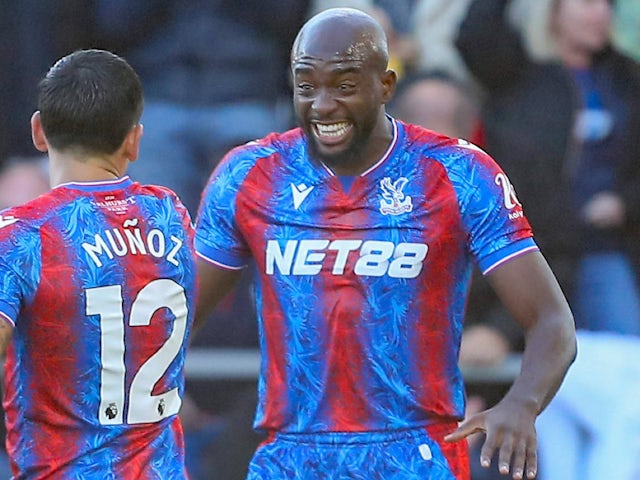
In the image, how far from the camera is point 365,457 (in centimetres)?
470

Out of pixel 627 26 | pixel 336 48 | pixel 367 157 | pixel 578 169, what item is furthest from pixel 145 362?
pixel 627 26

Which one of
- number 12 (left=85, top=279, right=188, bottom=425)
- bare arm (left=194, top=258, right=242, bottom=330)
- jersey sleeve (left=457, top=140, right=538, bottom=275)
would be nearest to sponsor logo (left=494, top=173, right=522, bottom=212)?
jersey sleeve (left=457, top=140, right=538, bottom=275)

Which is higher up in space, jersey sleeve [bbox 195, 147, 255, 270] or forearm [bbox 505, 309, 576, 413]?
jersey sleeve [bbox 195, 147, 255, 270]

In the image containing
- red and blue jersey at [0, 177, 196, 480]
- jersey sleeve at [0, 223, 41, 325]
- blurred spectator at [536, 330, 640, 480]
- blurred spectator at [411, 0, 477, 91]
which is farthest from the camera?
blurred spectator at [411, 0, 477, 91]

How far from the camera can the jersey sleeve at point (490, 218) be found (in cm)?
467

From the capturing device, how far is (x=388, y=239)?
4.72 metres

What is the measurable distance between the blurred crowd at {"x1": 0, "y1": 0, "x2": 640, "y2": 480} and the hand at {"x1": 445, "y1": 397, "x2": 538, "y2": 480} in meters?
2.95

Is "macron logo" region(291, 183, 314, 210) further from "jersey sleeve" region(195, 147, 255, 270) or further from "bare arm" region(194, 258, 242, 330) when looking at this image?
"bare arm" region(194, 258, 242, 330)

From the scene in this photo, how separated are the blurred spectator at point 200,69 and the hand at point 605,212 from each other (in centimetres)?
161

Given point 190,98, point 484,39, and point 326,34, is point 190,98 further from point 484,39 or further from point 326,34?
point 326,34

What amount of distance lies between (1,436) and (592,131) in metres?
3.28

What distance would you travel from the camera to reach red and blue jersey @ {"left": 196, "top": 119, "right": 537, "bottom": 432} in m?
4.70

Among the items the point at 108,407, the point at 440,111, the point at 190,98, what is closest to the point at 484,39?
the point at 440,111

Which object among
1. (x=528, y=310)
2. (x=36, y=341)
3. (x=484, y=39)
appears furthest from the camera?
(x=484, y=39)
